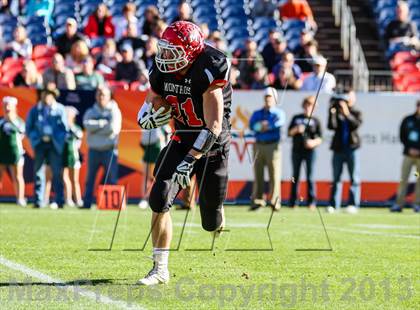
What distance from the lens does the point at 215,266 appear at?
8.95 metres

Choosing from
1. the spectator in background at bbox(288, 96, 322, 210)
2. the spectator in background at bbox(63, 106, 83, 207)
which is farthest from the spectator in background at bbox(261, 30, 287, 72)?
the spectator in background at bbox(63, 106, 83, 207)

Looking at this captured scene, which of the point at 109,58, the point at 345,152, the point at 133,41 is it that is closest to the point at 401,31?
the point at 345,152

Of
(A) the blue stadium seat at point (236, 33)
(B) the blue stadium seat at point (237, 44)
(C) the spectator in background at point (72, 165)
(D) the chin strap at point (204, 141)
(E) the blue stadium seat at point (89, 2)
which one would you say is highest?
(E) the blue stadium seat at point (89, 2)

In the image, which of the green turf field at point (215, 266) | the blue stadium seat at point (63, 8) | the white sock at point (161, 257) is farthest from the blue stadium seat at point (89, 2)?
the white sock at point (161, 257)

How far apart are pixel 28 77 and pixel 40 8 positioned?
2.65m

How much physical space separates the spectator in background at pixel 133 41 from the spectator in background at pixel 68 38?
0.70m

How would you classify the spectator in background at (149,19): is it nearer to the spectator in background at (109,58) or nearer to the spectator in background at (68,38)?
the spectator in background at (109,58)

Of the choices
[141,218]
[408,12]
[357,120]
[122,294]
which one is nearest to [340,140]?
[357,120]

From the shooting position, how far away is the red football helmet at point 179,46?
783 centimetres

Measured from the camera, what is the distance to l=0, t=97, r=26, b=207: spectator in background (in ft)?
56.3

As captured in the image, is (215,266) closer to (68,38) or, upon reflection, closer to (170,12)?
(68,38)

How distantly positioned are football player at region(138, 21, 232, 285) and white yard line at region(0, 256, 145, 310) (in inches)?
21.9

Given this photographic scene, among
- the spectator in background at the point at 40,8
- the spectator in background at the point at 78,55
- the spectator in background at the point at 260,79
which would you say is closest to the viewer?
the spectator in background at the point at 78,55

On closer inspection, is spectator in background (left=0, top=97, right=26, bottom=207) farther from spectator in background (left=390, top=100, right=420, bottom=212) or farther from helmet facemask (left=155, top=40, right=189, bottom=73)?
helmet facemask (left=155, top=40, right=189, bottom=73)
